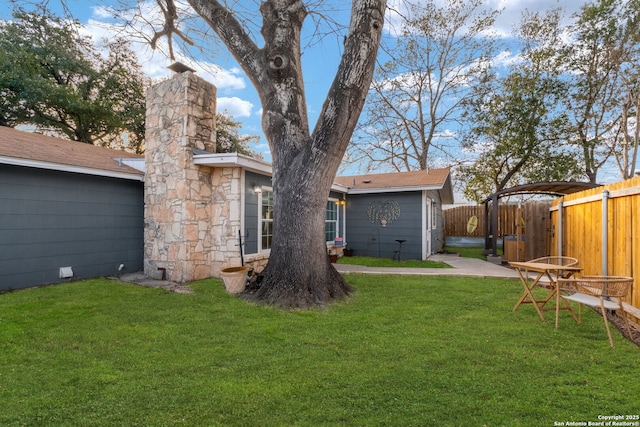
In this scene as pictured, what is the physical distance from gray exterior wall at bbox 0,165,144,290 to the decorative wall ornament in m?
6.66

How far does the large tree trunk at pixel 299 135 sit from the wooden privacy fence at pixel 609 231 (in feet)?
11.7

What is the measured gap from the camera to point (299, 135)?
502cm

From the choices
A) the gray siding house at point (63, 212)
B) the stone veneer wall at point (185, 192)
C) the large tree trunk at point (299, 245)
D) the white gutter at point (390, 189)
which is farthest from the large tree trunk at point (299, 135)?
the white gutter at point (390, 189)

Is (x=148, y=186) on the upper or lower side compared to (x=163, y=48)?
lower

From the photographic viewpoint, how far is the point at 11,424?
6.22ft

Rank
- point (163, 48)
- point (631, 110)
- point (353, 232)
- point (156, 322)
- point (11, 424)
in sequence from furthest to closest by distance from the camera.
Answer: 1. point (631, 110)
2. point (353, 232)
3. point (163, 48)
4. point (156, 322)
5. point (11, 424)

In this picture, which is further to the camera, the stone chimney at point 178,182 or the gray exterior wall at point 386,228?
the gray exterior wall at point 386,228

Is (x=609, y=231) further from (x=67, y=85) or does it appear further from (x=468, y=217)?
(x=67, y=85)

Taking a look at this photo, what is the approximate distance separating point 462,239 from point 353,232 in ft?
21.2

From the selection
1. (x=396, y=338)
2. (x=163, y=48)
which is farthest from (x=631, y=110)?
(x=163, y=48)

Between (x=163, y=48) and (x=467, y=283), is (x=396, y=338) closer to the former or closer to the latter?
(x=467, y=283)

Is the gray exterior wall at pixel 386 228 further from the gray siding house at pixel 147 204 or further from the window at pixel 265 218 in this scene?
the gray siding house at pixel 147 204

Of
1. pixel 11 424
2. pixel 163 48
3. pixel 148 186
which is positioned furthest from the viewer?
pixel 163 48

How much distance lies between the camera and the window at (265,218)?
7.14 m
